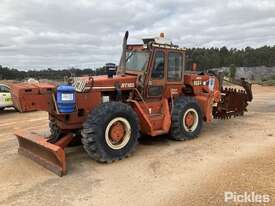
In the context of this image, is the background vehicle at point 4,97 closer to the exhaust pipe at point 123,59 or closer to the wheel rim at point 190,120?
the exhaust pipe at point 123,59

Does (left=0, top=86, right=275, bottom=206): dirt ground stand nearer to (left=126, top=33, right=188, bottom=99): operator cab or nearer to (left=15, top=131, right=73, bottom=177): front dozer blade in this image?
(left=15, top=131, right=73, bottom=177): front dozer blade

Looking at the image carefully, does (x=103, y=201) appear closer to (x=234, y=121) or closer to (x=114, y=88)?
(x=114, y=88)

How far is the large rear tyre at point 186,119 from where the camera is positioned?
914 cm

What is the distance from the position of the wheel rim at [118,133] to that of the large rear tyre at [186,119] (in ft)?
5.30

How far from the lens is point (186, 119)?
372 inches

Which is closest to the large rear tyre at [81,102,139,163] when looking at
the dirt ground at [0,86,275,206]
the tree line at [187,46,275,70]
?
the dirt ground at [0,86,275,206]

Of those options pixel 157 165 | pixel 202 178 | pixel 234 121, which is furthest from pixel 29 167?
pixel 234 121

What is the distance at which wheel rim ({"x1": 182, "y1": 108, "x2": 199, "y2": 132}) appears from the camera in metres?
9.41

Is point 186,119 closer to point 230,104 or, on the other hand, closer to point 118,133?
point 118,133

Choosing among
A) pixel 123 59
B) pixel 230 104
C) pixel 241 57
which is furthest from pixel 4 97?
pixel 241 57

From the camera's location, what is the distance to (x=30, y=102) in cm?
703

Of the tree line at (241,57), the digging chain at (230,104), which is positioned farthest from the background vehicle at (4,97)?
the tree line at (241,57)

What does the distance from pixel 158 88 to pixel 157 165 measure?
229 centimetres

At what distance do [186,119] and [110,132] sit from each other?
249 centimetres
